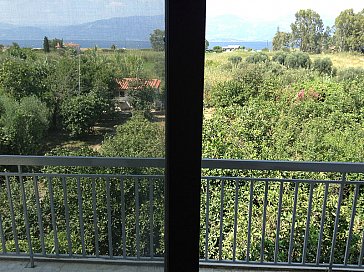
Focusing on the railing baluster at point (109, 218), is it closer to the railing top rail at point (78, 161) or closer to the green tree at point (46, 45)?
the railing top rail at point (78, 161)

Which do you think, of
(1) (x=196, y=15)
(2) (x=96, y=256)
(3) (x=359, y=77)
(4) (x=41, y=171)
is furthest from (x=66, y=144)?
(3) (x=359, y=77)

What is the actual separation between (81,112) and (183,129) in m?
0.19

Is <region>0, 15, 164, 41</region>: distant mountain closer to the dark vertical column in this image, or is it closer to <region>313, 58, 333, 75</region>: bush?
the dark vertical column

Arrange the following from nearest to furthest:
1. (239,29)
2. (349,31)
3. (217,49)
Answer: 1. (349,31)
2. (239,29)
3. (217,49)

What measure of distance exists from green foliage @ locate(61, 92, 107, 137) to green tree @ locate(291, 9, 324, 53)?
10.3 feet

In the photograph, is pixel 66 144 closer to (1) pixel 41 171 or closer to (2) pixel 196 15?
(1) pixel 41 171

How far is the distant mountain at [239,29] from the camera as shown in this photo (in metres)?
3.21

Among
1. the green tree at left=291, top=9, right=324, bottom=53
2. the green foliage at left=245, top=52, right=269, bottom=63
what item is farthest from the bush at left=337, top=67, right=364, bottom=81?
the green foliage at left=245, top=52, right=269, bottom=63

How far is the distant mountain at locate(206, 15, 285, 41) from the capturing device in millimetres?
3215

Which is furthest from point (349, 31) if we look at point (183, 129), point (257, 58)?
point (183, 129)

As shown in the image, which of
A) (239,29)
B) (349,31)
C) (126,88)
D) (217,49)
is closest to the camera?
(126,88)

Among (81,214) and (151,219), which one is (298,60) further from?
(81,214)

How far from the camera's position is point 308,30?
10.5ft

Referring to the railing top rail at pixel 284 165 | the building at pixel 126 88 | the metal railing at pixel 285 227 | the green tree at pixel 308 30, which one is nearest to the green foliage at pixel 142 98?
the building at pixel 126 88
